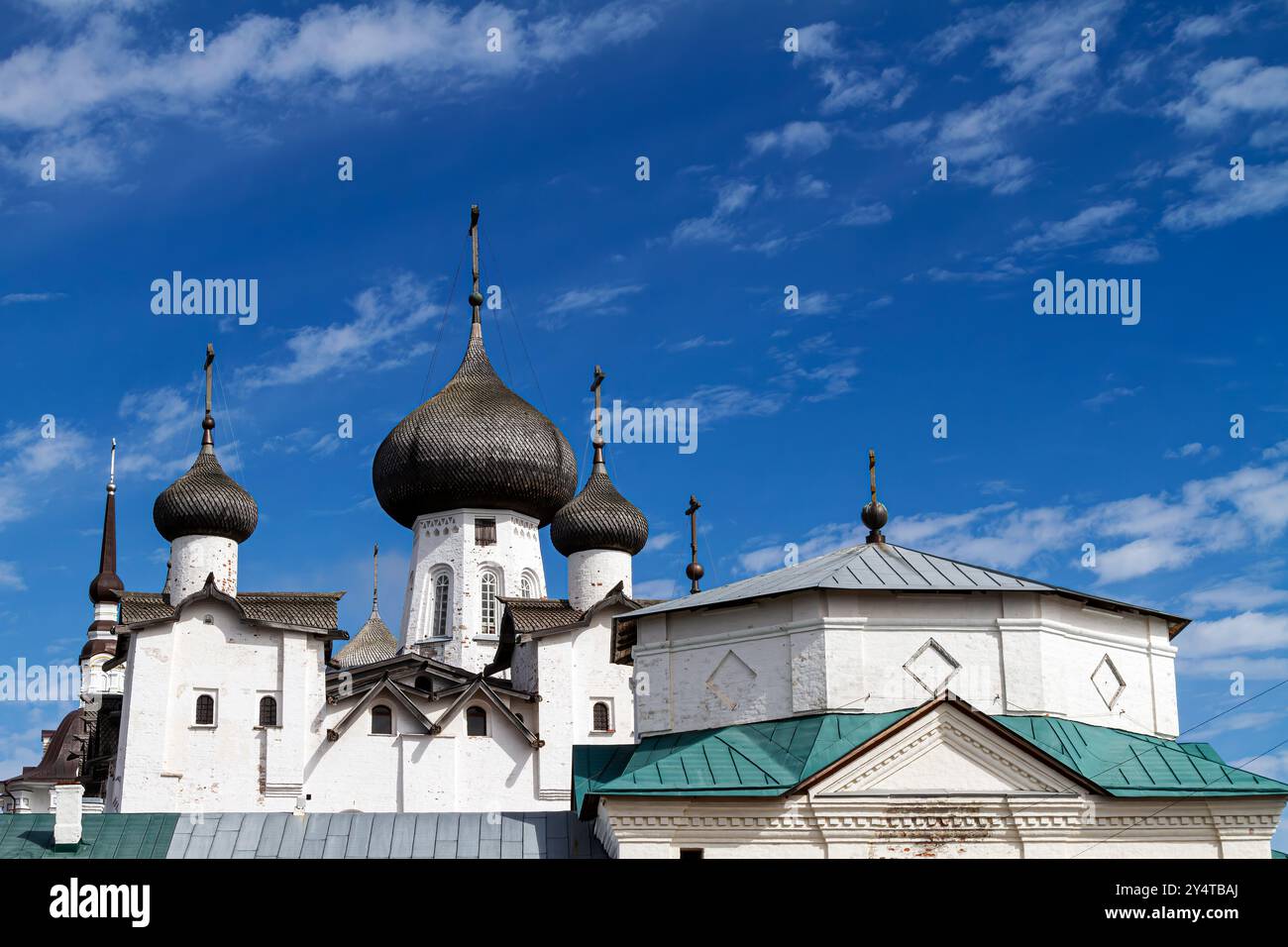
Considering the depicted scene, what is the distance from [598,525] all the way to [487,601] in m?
3.87

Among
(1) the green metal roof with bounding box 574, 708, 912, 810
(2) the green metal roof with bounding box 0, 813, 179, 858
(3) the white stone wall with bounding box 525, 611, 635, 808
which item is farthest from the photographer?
(3) the white stone wall with bounding box 525, 611, 635, 808

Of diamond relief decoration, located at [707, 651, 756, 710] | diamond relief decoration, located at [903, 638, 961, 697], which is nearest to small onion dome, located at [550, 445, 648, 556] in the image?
diamond relief decoration, located at [707, 651, 756, 710]

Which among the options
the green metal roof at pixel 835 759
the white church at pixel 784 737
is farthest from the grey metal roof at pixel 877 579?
the green metal roof at pixel 835 759

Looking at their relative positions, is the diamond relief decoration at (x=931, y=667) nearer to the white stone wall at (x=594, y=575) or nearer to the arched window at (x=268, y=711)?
the arched window at (x=268, y=711)

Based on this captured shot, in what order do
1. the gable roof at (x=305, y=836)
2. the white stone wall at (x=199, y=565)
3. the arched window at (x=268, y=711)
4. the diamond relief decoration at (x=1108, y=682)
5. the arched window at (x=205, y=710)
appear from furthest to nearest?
the white stone wall at (x=199, y=565) → the arched window at (x=268, y=711) → the arched window at (x=205, y=710) → the diamond relief decoration at (x=1108, y=682) → the gable roof at (x=305, y=836)

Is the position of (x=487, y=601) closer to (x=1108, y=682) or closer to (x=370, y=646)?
(x=370, y=646)

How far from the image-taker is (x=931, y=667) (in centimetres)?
2253

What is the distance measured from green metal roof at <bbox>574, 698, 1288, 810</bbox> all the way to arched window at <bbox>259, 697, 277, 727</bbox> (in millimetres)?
13503

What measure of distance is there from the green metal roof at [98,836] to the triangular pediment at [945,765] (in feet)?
31.6

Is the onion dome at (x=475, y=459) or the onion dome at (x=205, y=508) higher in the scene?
the onion dome at (x=475, y=459)

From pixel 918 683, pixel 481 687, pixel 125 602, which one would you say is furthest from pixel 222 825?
pixel 125 602

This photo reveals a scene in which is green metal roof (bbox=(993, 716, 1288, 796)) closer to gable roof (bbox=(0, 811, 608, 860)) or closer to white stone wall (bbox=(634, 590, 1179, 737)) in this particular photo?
white stone wall (bbox=(634, 590, 1179, 737))

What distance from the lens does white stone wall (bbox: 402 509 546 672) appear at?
137ft

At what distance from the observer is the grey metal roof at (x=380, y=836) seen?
23.3 metres
